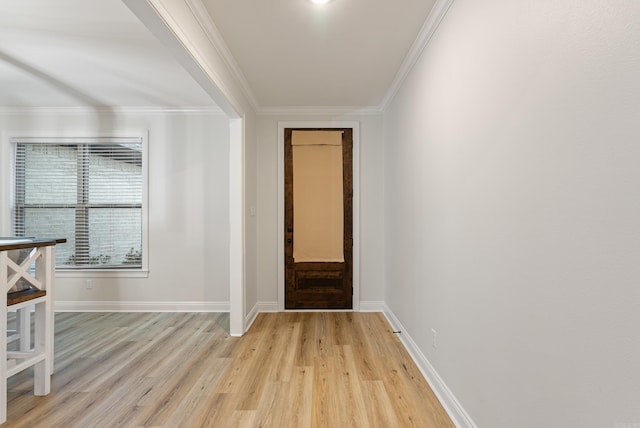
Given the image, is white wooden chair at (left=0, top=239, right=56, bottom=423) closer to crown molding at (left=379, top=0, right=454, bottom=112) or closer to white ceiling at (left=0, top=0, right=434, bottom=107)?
white ceiling at (left=0, top=0, right=434, bottom=107)

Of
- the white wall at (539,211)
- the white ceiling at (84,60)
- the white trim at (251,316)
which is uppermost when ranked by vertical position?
the white ceiling at (84,60)

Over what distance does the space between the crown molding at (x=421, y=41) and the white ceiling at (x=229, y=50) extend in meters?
0.05

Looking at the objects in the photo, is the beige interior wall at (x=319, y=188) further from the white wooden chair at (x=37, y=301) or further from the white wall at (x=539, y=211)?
the white wooden chair at (x=37, y=301)

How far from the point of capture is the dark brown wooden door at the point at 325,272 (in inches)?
158

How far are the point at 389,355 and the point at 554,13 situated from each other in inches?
99.2

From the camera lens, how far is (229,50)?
2584 millimetres

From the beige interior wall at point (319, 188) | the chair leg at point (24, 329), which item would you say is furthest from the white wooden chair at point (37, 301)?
the beige interior wall at point (319, 188)

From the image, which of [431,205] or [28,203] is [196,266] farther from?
[431,205]

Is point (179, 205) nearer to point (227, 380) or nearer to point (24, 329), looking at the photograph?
point (24, 329)

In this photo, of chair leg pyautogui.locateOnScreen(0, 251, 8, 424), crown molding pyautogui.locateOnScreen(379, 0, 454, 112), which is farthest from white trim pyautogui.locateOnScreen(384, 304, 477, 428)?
chair leg pyautogui.locateOnScreen(0, 251, 8, 424)

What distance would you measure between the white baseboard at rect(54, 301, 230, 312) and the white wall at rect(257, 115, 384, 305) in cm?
83

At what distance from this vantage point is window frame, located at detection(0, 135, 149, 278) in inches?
156

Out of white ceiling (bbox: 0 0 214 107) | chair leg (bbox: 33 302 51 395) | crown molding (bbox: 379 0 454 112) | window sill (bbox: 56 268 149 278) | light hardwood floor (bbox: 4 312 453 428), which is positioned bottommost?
light hardwood floor (bbox: 4 312 453 428)

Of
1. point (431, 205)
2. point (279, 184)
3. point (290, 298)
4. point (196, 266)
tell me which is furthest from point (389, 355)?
point (196, 266)
